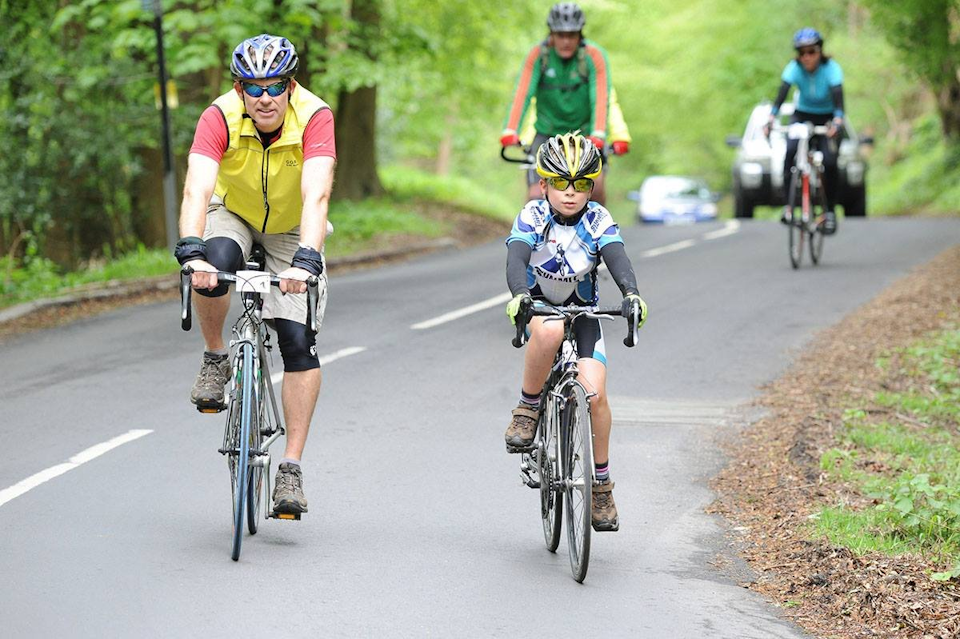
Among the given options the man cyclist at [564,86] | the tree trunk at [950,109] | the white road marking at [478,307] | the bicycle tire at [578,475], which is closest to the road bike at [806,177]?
the white road marking at [478,307]

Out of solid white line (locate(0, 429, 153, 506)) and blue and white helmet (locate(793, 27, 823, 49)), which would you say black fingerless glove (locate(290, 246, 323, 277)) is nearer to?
solid white line (locate(0, 429, 153, 506))

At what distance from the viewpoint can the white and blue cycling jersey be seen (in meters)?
6.14

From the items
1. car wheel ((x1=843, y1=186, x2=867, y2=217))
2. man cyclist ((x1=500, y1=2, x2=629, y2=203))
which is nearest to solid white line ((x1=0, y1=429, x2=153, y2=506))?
man cyclist ((x1=500, y1=2, x2=629, y2=203))

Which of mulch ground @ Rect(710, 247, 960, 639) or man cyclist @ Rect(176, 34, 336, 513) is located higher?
man cyclist @ Rect(176, 34, 336, 513)

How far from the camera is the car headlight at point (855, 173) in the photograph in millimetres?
25859

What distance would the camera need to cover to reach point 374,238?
70.2ft

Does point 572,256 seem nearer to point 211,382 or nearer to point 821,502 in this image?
point 211,382

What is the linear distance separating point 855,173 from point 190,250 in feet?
71.9

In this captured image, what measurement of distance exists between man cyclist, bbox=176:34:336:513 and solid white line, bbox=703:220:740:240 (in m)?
16.1

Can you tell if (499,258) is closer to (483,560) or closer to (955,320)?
(955,320)

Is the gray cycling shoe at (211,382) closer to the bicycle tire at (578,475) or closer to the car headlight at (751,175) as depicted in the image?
the bicycle tire at (578,475)

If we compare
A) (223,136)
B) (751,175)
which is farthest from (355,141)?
(223,136)

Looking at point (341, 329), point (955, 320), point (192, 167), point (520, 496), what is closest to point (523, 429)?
point (520, 496)

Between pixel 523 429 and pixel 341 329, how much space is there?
6382 millimetres
